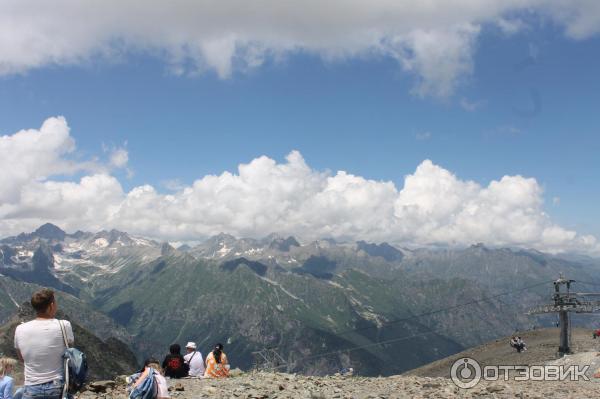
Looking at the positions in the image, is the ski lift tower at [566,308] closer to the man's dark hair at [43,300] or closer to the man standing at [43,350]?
the man standing at [43,350]

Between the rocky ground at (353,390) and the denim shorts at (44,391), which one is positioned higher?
the denim shorts at (44,391)

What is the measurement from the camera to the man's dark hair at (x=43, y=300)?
8.66m

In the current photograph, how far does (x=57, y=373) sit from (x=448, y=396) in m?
12.1

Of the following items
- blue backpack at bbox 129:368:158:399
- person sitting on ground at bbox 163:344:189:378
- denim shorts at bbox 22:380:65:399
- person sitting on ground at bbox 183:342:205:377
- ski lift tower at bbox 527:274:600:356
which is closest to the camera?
denim shorts at bbox 22:380:65:399

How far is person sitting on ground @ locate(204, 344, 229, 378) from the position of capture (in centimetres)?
2139

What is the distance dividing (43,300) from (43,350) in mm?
928

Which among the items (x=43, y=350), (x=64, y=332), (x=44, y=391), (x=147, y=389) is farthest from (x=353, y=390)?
(x=43, y=350)

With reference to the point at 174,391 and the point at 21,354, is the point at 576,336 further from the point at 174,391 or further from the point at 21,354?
Result: the point at 21,354

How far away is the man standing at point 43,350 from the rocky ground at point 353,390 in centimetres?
738

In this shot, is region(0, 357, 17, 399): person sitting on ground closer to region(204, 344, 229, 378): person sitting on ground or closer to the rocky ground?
the rocky ground

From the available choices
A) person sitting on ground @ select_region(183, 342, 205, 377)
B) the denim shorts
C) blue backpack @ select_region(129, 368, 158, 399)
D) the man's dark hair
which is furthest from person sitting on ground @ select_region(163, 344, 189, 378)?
the man's dark hair

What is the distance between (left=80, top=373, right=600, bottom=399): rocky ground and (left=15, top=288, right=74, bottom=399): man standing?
738cm

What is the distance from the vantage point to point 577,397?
1554 centimetres

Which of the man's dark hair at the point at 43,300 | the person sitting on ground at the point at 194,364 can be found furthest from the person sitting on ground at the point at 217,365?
the man's dark hair at the point at 43,300
